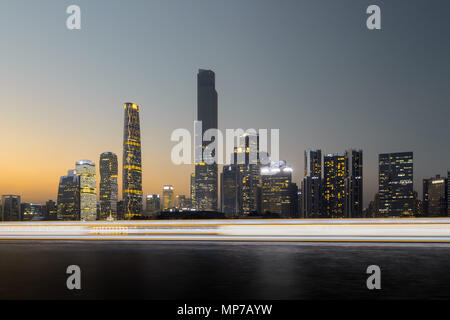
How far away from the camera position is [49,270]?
1103 centimetres

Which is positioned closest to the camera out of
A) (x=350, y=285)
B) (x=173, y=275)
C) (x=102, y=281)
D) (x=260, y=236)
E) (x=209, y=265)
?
(x=350, y=285)

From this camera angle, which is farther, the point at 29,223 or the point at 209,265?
the point at 29,223

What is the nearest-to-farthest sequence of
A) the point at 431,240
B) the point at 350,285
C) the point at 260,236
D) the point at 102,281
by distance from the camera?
the point at 350,285 < the point at 102,281 < the point at 431,240 < the point at 260,236

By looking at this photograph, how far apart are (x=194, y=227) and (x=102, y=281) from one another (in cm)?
1189
